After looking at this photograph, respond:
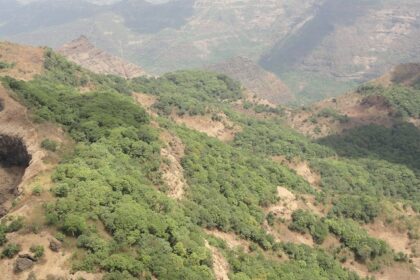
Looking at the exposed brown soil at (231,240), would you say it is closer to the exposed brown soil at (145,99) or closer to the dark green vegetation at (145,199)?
the dark green vegetation at (145,199)

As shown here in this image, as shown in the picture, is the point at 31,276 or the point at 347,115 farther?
the point at 347,115

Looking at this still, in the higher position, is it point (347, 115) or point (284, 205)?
point (284, 205)

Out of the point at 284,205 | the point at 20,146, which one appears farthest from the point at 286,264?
the point at 20,146

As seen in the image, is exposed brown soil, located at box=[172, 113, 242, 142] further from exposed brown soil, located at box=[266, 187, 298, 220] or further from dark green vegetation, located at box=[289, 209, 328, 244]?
dark green vegetation, located at box=[289, 209, 328, 244]

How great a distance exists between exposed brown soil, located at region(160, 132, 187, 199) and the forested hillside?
26cm

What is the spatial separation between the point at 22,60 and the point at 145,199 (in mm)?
81067

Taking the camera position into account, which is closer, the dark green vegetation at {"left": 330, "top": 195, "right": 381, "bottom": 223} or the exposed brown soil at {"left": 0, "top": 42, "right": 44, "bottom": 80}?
the dark green vegetation at {"left": 330, "top": 195, "right": 381, "bottom": 223}

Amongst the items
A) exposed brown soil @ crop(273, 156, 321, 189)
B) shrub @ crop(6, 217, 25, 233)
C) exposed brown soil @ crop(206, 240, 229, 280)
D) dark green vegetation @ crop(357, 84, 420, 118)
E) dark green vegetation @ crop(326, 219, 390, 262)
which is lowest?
dark green vegetation @ crop(357, 84, 420, 118)

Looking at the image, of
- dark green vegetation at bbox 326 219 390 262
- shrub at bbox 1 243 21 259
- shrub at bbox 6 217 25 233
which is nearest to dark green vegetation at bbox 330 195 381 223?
dark green vegetation at bbox 326 219 390 262

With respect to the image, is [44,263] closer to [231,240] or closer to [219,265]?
[219,265]

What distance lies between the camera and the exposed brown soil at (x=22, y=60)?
118m

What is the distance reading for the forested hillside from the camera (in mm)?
52719

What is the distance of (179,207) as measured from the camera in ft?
231

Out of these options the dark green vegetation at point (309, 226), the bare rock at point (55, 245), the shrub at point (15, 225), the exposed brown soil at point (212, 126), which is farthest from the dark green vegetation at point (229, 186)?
the exposed brown soil at point (212, 126)
